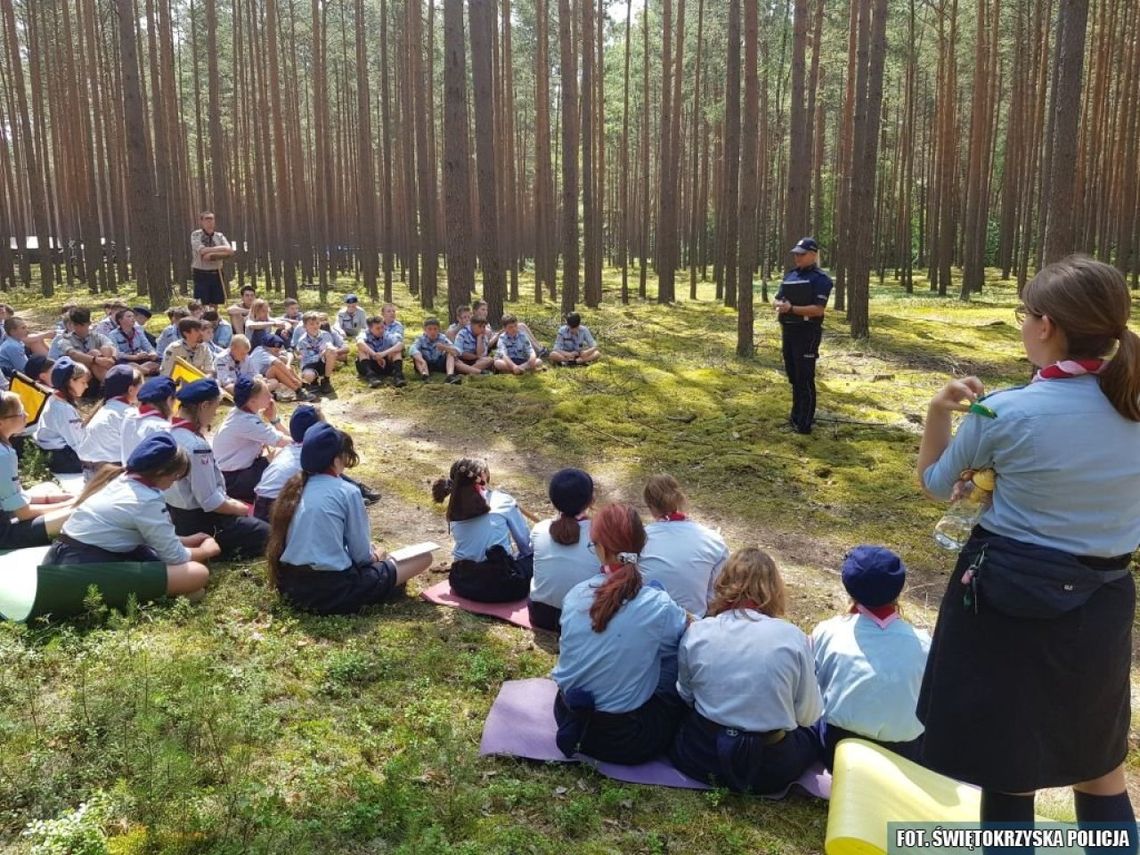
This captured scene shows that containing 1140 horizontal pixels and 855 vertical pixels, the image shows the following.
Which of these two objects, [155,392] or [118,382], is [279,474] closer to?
[155,392]

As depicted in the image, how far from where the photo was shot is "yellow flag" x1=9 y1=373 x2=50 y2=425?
8.88 meters

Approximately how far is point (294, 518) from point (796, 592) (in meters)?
3.52

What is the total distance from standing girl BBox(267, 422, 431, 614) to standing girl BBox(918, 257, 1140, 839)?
3.78 metres

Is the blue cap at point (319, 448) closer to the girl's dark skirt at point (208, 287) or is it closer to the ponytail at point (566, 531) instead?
the ponytail at point (566, 531)

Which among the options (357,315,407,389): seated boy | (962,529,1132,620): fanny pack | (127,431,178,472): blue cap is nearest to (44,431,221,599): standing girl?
(127,431,178,472): blue cap

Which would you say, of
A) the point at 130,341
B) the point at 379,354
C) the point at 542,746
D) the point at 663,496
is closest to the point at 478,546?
the point at 663,496

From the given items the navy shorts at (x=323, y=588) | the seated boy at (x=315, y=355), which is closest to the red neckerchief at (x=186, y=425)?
the navy shorts at (x=323, y=588)

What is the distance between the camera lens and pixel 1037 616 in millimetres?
2137

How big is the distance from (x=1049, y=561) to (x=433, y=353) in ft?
37.6

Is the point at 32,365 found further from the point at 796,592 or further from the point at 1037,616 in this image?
the point at 1037,616

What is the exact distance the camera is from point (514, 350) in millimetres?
13219

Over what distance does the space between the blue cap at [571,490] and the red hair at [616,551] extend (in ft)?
2.91

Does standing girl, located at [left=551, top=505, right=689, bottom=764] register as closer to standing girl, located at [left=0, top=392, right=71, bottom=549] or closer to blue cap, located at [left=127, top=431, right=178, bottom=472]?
blue cap, located at [left=127, top=431, right=178, bottom=472]

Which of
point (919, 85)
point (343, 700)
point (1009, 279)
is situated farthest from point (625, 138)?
point (343, 700)
